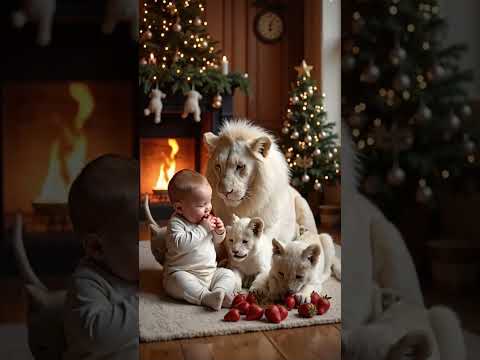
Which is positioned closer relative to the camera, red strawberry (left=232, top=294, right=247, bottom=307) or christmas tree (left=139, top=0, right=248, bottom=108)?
red strawberry (left=232, top=294, right=247, bottom=307)

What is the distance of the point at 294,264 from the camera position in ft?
6.56

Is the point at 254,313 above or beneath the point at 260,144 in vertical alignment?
beneath

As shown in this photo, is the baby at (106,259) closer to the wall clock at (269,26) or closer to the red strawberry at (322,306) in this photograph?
the red strawberry at (322,306)

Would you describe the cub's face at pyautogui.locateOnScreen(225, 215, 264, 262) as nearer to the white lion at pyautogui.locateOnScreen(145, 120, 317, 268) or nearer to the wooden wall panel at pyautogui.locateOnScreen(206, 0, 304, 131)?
the white lion at pyautogui.locateOnScreen(145, 120, 317, 268)

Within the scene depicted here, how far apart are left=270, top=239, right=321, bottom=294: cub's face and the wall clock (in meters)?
3.21

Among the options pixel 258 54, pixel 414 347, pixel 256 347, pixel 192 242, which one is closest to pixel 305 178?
pixel 258 54

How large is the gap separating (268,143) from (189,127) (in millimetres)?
2199

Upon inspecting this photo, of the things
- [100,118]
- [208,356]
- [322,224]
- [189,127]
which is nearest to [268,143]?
[208,356]

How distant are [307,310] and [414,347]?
77 cm

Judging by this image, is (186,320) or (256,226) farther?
(256,226)

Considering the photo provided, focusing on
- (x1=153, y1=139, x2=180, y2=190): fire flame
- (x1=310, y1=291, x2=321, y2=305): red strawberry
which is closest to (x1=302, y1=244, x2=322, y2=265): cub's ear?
(x1=310, y1=291, x2=321, y2=305): red strawberry

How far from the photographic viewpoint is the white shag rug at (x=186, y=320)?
1695mm

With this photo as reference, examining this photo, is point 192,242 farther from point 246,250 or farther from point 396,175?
point 396,175

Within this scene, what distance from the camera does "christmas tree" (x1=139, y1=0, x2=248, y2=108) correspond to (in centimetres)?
379
